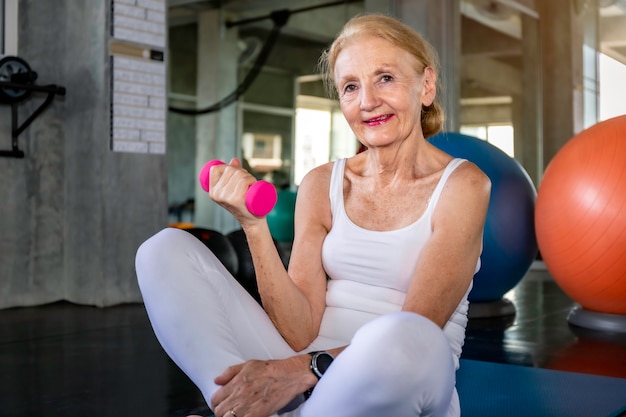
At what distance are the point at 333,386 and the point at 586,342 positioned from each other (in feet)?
6.90

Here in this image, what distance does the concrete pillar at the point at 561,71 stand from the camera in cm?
651

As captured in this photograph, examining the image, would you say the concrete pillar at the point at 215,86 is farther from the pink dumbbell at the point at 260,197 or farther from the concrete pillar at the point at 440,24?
the pink dumbbell at the point at 260,197

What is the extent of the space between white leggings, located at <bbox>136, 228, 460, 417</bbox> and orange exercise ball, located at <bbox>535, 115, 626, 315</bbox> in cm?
181

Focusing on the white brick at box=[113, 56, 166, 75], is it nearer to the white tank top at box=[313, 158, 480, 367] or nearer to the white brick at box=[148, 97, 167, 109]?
the white brick at box=[148, 97, 167, 109]

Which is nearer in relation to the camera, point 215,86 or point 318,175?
point 318,175

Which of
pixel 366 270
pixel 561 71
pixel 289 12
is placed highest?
pixel 289 12

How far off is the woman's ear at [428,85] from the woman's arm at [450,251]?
188 mm

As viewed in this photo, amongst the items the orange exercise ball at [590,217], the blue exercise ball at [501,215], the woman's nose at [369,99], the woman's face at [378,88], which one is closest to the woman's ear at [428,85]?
the woman's face at [378,88]

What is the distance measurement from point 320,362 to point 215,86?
7928 millimetres

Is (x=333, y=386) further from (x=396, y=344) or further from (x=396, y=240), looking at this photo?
(x=396, y=240)

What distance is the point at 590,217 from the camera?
117 inches

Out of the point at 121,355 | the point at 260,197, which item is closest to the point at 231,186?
the point at 260,197

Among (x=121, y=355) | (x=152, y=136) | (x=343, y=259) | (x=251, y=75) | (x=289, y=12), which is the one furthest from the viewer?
(x=251, y=75)

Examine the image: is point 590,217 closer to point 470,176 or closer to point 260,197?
point 470,176
